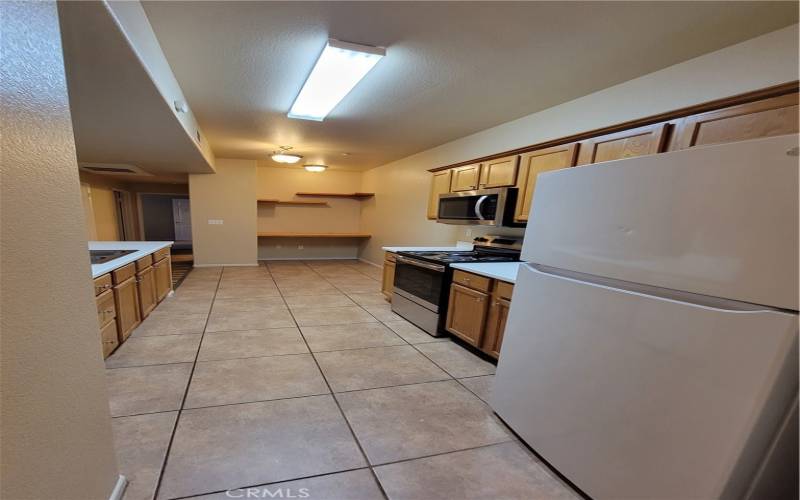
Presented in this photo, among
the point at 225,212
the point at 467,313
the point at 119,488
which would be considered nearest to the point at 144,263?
the point at 119,488

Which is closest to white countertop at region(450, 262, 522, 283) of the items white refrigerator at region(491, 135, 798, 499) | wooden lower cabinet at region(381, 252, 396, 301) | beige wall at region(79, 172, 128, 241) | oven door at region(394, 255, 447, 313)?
oven door at region(394, 255, 447, 313)

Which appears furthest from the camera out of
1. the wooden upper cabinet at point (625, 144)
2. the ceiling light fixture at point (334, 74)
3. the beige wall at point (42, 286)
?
the ceiling light fixture at point (334, 74)

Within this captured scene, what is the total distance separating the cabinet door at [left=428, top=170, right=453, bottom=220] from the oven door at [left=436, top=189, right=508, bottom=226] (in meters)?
0.18

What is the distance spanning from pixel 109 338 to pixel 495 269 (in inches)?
126

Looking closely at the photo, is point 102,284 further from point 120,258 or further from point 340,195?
point 340,195

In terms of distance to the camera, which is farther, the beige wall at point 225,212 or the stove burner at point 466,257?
the beige wall at point 225,212

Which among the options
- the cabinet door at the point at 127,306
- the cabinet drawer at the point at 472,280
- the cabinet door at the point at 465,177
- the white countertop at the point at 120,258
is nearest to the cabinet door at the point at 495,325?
the cabinet drawer at the point at 472,280

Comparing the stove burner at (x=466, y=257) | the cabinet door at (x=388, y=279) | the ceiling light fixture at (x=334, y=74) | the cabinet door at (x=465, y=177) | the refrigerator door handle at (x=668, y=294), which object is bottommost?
the cabinet door at (x=388, y=279)

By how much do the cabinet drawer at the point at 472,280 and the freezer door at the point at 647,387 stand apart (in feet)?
2.88

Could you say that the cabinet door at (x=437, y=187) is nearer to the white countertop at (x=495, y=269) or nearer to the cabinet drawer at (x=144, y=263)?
the white countertop at (x=495, y=269)

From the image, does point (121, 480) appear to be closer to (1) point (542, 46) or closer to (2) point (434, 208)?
(1) point (542, 46)

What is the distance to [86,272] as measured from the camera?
3.35 ft

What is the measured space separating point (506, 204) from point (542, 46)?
1341mm

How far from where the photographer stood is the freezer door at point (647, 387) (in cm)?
87
